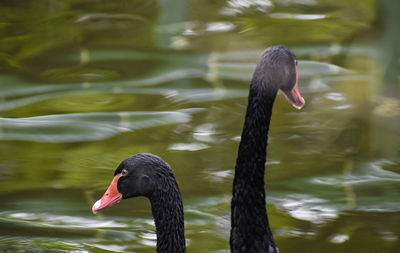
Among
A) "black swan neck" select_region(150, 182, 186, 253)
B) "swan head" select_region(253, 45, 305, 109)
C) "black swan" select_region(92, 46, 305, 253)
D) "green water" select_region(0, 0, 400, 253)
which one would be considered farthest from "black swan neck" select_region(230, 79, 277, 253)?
"green water" select_region(0, 0, 400, 253)

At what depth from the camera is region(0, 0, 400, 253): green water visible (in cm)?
406

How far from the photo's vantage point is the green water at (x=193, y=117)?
4062 mm

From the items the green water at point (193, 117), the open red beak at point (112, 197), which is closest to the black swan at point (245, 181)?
the open red beak at point (112, 197)

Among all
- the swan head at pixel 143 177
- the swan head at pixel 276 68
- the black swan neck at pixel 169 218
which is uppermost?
the swan head at pixel 276 68

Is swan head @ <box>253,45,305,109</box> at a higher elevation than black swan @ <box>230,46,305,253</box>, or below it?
higher

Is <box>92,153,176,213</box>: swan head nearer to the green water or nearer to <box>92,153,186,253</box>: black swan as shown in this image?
<box>92,153,186,253</box>: black swan

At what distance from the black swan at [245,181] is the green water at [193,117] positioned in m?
0.37

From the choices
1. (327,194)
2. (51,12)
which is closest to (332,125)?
(327,194)

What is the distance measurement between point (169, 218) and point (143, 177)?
171 mm

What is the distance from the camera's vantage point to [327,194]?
4387 mm

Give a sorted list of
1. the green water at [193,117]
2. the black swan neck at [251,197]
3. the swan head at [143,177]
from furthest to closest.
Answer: the green water at [193,117], the black swan neck at [251,197], the swan head at [143,177]

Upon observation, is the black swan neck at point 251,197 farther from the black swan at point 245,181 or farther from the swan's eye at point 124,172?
the swan's eye at point 124,172

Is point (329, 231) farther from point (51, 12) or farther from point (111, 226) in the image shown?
point (51, 12)

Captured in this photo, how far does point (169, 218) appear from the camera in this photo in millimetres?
3361
